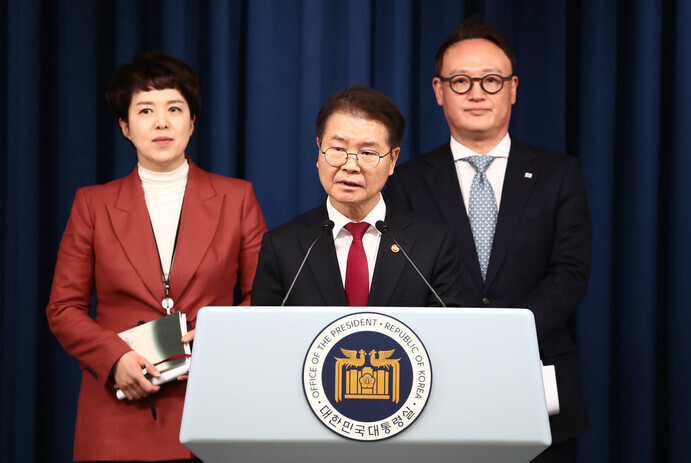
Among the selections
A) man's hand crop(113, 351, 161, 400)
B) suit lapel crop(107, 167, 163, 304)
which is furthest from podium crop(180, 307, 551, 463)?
suit lapel crop(107, 167, 163, 304)

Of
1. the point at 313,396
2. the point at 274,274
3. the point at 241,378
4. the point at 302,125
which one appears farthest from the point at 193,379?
the point at 302,125

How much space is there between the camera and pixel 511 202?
6.97ft

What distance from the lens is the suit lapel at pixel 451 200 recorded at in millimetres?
2096

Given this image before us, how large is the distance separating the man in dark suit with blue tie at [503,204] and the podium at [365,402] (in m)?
0.88

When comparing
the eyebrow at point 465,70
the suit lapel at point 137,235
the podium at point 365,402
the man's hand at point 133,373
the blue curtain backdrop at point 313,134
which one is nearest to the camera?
the podium at point 365,402

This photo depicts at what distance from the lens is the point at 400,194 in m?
2.21

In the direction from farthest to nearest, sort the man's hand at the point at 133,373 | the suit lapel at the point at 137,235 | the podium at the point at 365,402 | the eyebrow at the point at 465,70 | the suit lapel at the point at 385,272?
the eyebrow at the point at 465,70 → the suit lapel at the point at 137,235 → the man's hand at the point at 133,373 → the suit lapel at the point at 385,272 → the podium at the point at 365,402

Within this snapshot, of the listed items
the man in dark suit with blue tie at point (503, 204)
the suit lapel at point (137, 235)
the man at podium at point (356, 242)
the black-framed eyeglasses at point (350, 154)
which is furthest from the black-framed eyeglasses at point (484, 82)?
the suit lapel at point (137, 235)

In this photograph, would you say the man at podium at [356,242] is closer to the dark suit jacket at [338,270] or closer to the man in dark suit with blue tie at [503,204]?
the dark suit jacket at [338,270]

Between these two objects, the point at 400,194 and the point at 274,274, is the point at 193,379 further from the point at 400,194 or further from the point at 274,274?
the point at 400,194

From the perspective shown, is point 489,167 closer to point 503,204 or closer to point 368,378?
point 503,204

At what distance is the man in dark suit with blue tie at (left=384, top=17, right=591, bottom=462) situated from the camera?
207 cm

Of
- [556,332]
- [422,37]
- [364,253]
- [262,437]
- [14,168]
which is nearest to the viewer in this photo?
[262,437]

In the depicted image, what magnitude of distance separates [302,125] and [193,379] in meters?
1.85
